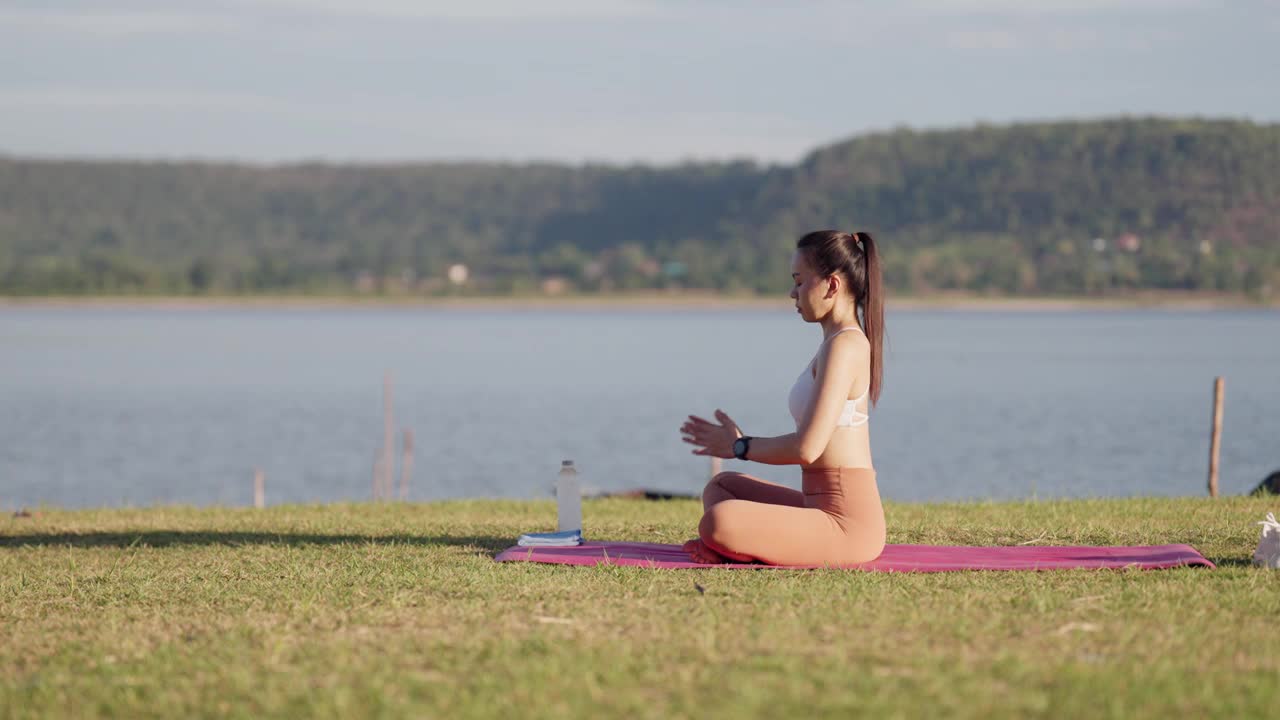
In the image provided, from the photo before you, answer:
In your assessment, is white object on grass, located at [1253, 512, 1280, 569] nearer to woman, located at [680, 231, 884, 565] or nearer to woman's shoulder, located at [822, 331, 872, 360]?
woman, located at [680, 231, 884, 565]

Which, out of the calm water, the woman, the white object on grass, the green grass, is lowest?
the calm water

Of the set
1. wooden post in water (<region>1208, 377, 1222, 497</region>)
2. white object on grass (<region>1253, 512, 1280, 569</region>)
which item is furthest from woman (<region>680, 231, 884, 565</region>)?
wooden post in water (<region>1208, 377, 1222, 497</region>)

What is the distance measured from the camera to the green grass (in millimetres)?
4656

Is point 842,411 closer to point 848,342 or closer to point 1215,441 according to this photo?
point 848,342

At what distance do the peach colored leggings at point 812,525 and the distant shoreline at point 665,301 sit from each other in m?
108

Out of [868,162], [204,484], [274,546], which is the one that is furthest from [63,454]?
[868,162]

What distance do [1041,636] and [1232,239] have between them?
100414 millimetres

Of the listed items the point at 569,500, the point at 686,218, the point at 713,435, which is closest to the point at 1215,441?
the point at 569,500

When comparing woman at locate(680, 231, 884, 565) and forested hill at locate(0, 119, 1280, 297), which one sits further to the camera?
forested hill at locate(0, 119, 1280, 297)

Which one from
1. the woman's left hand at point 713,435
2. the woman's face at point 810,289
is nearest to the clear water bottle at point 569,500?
the woman's left hand at point 713,435

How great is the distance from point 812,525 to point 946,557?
855mm

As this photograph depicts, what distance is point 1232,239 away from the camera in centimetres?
9825

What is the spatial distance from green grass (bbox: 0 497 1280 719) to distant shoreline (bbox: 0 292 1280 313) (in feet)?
356

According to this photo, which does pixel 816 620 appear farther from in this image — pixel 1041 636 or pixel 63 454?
pixel 63 454
